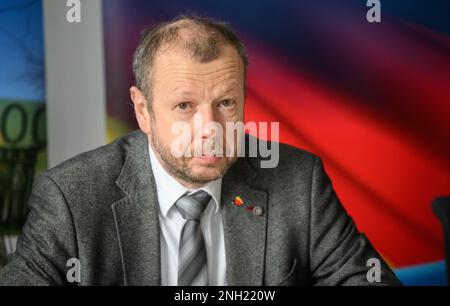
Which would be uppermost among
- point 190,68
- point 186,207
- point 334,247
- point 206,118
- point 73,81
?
point 73,81

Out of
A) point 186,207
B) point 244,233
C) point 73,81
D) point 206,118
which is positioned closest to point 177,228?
point 186,207

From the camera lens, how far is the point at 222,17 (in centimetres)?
218

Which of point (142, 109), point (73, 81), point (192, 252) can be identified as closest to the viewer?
point (192, 252)

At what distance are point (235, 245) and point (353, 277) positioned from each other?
373mm

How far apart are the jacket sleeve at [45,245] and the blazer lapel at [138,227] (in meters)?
0.15

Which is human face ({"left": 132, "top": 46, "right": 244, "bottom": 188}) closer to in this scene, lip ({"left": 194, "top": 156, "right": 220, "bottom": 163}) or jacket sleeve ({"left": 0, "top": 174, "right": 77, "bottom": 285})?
lip ({"left": 194, "top": 156, "right": 220, "bottom": 163})

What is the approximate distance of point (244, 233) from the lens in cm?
162

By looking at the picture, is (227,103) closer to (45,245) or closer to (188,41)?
(188,41)

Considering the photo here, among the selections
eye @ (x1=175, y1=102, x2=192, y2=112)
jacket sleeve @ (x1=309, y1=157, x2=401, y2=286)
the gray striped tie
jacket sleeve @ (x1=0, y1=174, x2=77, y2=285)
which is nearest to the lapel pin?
the gray striped tie

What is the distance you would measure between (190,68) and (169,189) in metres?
0.39

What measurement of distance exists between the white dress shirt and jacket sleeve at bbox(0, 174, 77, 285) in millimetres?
271

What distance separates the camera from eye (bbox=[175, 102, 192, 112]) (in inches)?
59.7

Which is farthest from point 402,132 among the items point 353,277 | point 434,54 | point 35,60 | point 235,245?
point 35,60

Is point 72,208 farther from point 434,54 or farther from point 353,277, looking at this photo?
point 434,54
